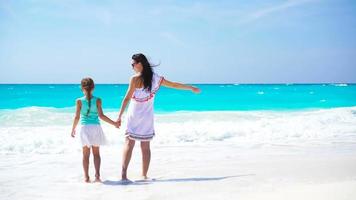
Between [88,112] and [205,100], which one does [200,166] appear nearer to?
[88,112]

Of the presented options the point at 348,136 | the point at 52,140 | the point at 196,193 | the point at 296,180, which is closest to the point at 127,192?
the point at 196,193

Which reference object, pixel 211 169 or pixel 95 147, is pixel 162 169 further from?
pixel 95 147

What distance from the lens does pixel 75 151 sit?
815cm

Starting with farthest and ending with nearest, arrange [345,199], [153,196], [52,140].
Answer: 1. [52,140]
2. [153,196]
3. [345,199]

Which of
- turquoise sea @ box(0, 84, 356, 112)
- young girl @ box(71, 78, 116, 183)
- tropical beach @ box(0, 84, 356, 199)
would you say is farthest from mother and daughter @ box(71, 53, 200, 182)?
turquoise sea @ box(0, 84, 356, 112)

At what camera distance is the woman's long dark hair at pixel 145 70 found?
5109mm

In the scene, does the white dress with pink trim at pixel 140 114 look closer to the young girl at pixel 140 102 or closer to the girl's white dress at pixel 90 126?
the young girl at pixel 140 102

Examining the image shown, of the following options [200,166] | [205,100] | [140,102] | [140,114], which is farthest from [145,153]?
[205,100]

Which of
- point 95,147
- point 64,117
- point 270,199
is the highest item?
point 64,117

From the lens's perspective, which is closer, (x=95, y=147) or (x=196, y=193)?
(x=196, y=193)

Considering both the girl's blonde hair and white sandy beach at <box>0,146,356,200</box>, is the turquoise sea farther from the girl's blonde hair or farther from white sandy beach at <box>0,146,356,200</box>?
the girl's blonde hair

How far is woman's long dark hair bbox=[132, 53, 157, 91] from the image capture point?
201 inches

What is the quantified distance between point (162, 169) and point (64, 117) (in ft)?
40.0

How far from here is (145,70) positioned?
5141mm
